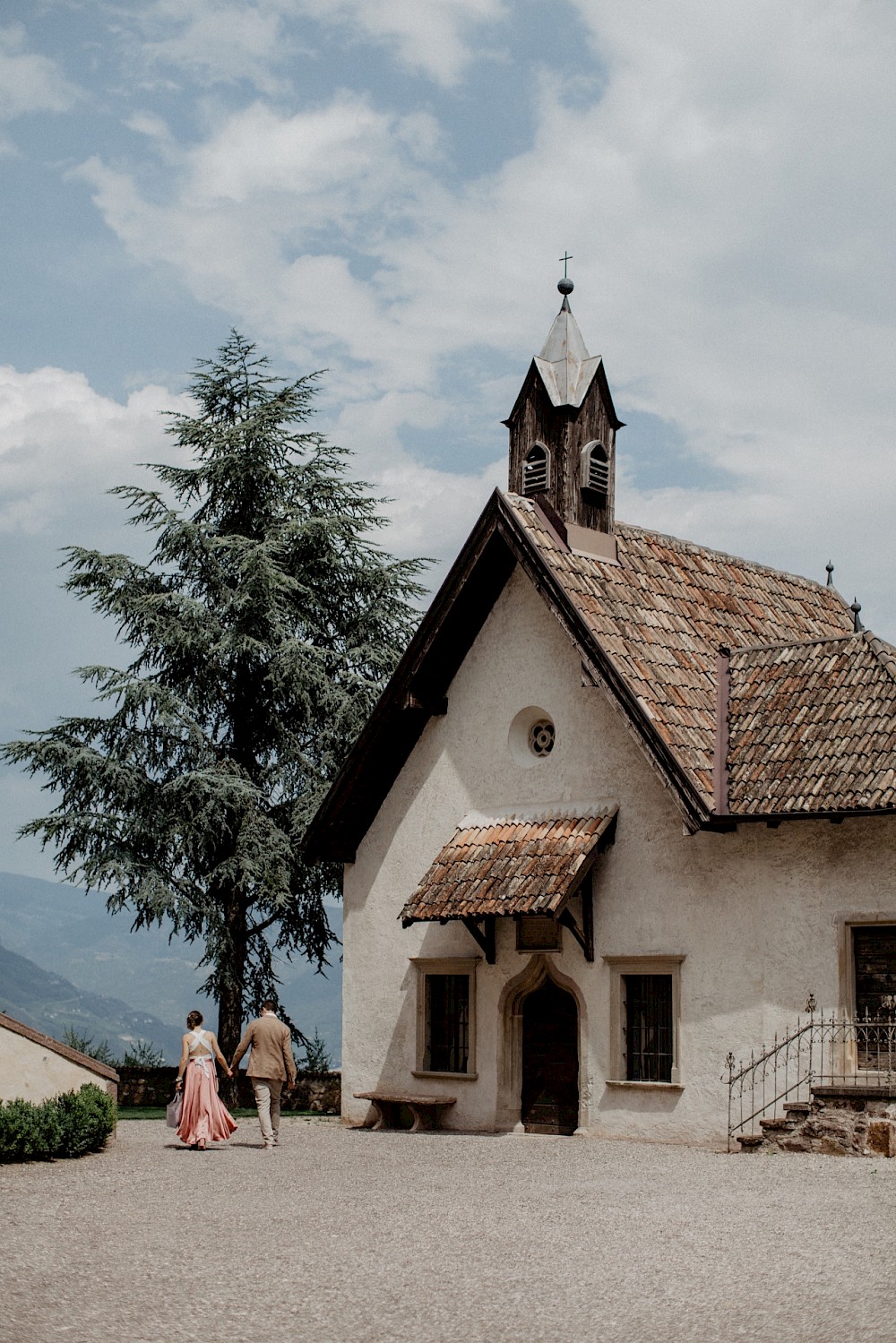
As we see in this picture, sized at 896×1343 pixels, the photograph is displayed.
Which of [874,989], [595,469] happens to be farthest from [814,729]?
[595,469]

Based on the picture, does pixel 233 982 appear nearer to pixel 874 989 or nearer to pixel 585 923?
pixel 585 923

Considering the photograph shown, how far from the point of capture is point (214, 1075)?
65.8ft

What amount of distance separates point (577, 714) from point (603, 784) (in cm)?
108

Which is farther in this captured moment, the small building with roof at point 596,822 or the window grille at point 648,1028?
the window grille at point 648,1028

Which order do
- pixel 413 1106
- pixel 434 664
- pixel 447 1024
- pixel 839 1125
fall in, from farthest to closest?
pixel 434 664
pixel 447 1024
pixel 413 1106
pixel 839 1125

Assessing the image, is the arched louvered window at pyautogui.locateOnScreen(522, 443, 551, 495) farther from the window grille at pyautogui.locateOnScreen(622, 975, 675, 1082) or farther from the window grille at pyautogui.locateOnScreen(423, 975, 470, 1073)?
the window grille at pyautogui.locateOnScreen(622, 975, 675, 1082)

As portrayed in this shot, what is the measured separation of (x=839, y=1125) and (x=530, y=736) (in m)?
8.00

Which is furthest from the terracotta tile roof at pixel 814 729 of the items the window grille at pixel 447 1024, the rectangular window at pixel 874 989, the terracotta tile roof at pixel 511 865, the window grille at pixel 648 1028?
the window grille at pixel 447 1024

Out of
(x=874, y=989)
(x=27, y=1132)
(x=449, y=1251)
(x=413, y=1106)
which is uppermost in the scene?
(x=874, y=989)

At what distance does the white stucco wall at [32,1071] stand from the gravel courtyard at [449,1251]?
1522 mm

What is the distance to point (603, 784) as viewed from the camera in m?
22.9

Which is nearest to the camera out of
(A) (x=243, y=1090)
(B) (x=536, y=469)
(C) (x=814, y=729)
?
(C) (x=814, y=729)

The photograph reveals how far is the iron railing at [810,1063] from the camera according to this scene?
1972 cm

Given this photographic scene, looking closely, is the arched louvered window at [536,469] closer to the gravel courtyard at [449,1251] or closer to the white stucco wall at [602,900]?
the white stucco wall at [602,900]
